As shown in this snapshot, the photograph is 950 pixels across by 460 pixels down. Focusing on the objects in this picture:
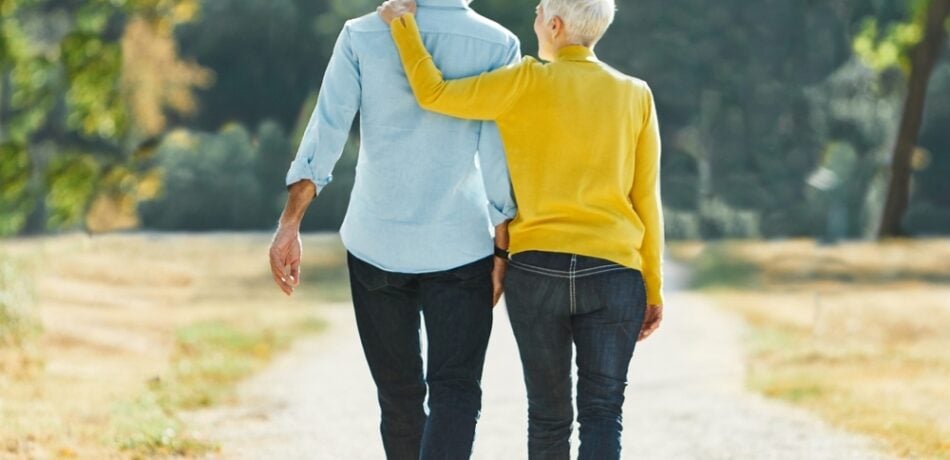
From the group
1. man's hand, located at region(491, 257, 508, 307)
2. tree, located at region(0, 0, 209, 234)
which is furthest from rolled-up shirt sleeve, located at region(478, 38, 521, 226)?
tree, located at region(0, 0, 209, 234)

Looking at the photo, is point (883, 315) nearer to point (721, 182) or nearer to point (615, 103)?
point (615, 103)

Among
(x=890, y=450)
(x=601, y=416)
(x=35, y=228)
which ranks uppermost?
(x=601, y=416)

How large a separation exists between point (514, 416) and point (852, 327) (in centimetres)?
849

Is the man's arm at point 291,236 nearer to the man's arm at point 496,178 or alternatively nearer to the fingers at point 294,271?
the fingers at point 294,271

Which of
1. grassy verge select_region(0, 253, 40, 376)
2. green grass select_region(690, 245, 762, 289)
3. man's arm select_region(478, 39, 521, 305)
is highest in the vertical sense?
man's arm select_region(478, 39, 521, 305)

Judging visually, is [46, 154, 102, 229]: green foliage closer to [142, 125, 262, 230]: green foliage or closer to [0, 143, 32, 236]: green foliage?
[0, 143, 32, 236]: green foliage

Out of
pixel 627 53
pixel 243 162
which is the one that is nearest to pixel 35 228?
pixel 243 162

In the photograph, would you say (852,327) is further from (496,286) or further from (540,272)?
(540,272)

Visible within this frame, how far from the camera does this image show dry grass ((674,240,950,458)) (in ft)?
27.8

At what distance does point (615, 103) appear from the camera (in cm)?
407

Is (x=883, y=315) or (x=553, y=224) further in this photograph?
(x=883, y=315)

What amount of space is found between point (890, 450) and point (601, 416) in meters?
3.18

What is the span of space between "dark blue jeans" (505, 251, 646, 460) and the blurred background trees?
17190mm

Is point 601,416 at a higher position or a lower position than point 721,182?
higher
